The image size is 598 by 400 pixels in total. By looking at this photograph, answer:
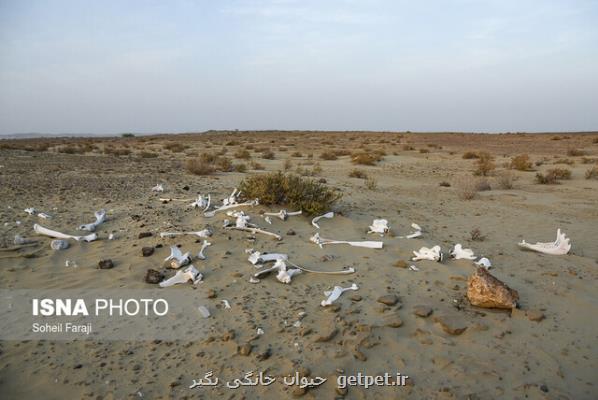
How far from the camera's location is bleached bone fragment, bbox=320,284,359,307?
378 centimetres

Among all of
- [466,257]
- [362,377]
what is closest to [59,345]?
[362,377]

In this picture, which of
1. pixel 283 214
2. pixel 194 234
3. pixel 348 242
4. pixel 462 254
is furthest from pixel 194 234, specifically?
pixel 462 254

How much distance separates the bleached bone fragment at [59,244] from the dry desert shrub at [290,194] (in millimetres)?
2694

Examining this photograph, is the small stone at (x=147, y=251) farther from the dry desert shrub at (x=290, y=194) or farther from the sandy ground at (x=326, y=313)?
the dry desert shrub at (x=290, y=194)

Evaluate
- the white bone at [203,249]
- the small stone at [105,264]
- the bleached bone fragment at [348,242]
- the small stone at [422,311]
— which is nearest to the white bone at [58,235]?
the small stone at [105,264]

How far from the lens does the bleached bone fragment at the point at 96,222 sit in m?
5.41

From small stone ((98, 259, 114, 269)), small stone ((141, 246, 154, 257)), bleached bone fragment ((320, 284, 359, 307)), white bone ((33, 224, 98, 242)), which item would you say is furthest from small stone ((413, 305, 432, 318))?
white bone ((33, 224, 98, 242))

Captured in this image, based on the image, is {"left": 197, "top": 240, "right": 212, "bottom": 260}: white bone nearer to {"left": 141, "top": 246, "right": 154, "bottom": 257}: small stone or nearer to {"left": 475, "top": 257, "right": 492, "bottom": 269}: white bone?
{"left": 141, "top": 246, "right": 154, "bottom": 257}: small stone

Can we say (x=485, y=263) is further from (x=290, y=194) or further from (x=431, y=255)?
(x=290, y=194)

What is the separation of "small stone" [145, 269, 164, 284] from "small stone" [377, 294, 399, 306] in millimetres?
2058

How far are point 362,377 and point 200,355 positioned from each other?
1138mm

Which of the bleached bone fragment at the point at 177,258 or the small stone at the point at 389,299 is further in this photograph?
the bleached bone fragment at the point at 177,258

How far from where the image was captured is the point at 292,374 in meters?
2.89

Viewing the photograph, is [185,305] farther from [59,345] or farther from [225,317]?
[59,345]
